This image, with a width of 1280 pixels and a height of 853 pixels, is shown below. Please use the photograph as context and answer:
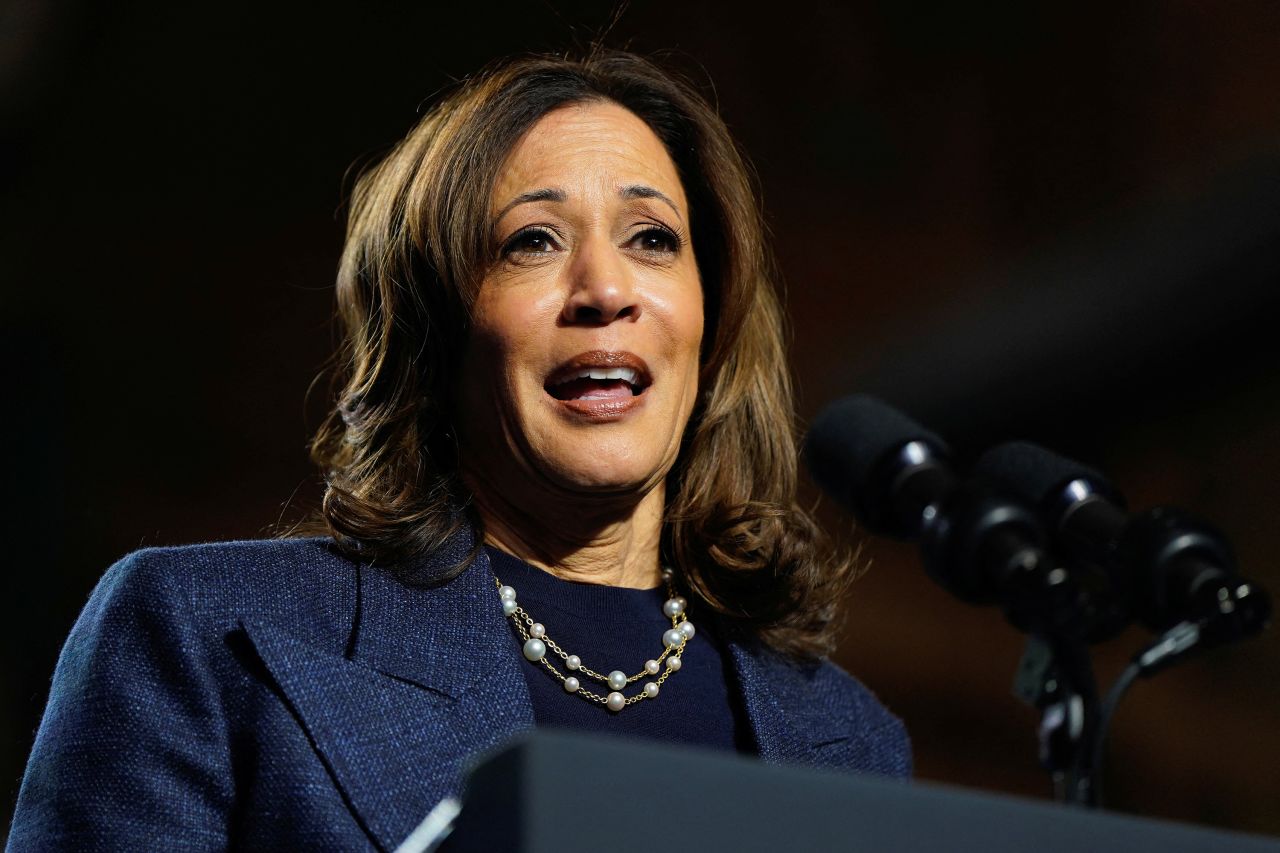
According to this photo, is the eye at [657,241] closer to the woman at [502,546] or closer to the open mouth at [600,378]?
the woman at [502,546]

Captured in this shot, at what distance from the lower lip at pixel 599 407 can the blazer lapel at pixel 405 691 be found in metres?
0.24

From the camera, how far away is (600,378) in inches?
71.9

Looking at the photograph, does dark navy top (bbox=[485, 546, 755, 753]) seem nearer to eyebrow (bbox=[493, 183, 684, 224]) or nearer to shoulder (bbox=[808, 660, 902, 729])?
shoulder (bbox=[808, 660, 902, 729])

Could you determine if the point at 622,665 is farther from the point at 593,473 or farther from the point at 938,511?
the point at 938,511

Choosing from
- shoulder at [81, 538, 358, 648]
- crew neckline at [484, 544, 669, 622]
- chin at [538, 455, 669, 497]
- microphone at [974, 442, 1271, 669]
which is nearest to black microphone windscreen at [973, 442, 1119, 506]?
microphone at [974, 442, 1271, 669]

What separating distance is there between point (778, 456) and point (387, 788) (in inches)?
35.7

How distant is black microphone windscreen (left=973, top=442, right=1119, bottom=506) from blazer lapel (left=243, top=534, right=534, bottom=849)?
579 mm

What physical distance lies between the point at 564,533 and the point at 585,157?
1.61 ft

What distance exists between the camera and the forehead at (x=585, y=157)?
191 centimetres

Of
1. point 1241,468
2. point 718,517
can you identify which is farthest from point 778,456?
point 1241,468

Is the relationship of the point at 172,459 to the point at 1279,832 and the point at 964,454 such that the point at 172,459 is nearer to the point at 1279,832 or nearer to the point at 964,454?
the point at 964,454

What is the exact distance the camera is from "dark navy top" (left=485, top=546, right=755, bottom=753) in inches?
69.6

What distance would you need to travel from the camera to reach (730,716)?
189 cm

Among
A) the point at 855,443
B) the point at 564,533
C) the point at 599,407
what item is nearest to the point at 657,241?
the point at 599,407
